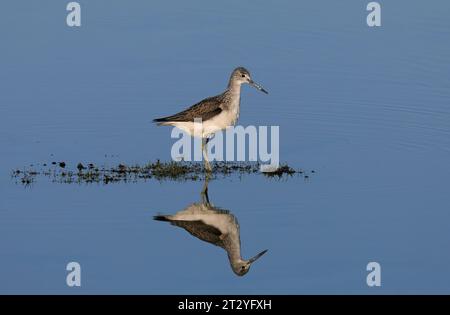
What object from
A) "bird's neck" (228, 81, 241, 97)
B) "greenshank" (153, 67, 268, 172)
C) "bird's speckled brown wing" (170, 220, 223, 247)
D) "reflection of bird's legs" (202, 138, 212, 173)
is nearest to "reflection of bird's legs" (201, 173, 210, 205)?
"reflection of bird's legs" (202, 138, 212, 173)

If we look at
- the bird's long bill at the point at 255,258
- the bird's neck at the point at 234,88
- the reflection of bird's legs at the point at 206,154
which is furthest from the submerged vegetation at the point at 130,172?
the bird's long bill at the point at 255,258

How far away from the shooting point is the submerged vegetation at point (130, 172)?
1861 centimetres

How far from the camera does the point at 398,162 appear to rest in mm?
19625

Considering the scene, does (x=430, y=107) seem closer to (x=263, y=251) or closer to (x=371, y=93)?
(x=371, y=93)

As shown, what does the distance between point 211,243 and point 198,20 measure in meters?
11.6

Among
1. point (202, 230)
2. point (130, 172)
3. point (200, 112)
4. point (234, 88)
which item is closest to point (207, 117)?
point (200, 112)

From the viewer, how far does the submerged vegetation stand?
18609 mm

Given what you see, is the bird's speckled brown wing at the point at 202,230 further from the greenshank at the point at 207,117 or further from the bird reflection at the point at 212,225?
the greenshank at the point at 207,117

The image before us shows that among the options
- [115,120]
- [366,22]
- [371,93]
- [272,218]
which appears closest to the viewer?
[272,218]

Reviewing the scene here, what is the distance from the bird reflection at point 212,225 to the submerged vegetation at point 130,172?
4.69 feet

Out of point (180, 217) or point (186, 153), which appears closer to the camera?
point (180, 217)

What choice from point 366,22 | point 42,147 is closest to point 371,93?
point 366,22

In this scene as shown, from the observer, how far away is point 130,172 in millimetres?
18953

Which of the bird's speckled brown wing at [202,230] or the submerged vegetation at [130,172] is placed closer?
the bird's speckled brown wing at [202,230]
